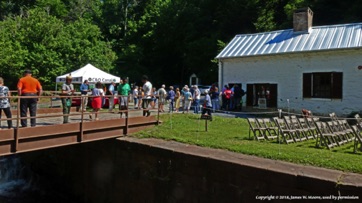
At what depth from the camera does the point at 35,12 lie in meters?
34.4

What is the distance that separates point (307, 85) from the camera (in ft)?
62.0

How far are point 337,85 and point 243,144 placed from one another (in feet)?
34.0

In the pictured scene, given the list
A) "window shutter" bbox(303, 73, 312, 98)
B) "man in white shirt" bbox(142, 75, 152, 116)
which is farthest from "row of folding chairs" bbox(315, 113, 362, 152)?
"window shutter" bbox(303, 73, 312, 98)

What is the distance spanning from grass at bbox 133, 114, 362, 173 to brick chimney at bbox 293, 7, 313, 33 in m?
8.85

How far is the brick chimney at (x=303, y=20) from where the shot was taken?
20078 mm

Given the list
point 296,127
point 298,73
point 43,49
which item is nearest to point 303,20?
point 298,73

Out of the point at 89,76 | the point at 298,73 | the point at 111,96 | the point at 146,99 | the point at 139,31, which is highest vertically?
the point at 139,31

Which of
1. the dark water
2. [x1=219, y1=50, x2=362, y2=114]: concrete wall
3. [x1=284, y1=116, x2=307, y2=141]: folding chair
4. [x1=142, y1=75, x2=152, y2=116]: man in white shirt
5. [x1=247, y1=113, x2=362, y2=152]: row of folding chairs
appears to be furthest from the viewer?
[x1=219, y1=50, x2=362, y2=114]: concrete wall

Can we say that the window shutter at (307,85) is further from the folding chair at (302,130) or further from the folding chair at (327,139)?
the folding chair at (327,139)

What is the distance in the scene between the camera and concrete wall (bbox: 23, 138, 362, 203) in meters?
6.90

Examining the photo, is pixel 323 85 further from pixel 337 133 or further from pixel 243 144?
pixel 243 144

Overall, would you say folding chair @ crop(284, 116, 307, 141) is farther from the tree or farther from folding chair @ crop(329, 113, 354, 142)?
the tree

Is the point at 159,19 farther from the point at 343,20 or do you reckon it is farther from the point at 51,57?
the point at 343,20

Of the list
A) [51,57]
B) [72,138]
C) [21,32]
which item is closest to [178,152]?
[72,138]
